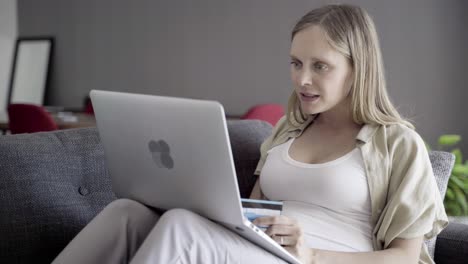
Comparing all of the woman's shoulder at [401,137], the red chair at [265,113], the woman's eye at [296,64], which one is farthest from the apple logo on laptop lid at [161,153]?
the red chair at [265,113]

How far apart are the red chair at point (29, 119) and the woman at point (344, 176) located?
291 centimetres

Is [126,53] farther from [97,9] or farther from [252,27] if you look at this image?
[252,27]

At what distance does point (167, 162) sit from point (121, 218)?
204 mm

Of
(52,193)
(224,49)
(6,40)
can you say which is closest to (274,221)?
(52,193)

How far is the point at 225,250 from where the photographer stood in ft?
4.75

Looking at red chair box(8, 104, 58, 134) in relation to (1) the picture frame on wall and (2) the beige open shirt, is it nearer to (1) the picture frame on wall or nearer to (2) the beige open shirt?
(1) the picture frame on wall

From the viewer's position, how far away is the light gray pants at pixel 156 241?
1.42m

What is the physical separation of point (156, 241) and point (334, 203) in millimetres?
578

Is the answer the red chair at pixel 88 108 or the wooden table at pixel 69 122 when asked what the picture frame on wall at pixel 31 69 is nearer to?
the red chair at pixel 88 108

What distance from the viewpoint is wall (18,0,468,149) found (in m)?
4.66

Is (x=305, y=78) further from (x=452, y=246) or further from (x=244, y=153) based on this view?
(x=452, y=246)

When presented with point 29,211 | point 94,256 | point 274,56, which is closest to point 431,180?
point 94,256

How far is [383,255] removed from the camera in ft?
5.52

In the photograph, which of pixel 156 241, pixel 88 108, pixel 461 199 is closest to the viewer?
pixel 156 241
